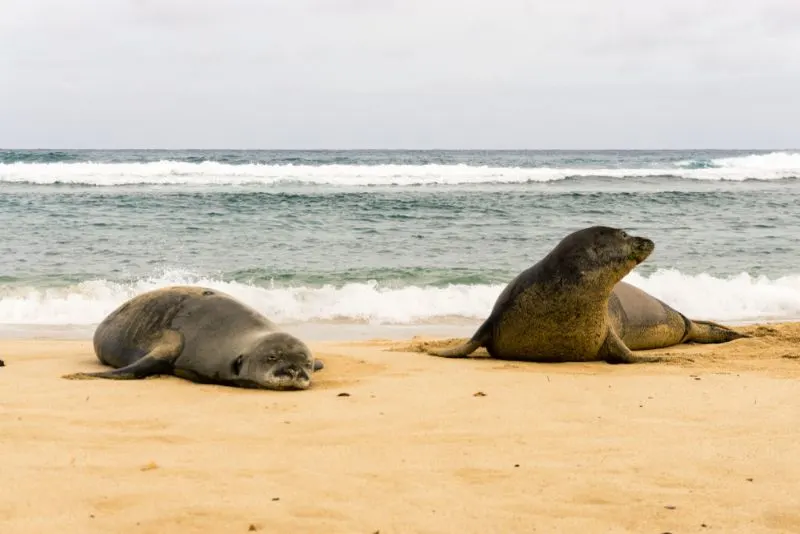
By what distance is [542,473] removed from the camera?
3773 mm

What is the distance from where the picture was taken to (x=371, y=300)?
11.1 meters

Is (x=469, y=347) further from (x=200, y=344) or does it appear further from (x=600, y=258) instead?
(x=200, y=344)

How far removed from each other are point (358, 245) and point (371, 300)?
221 inches

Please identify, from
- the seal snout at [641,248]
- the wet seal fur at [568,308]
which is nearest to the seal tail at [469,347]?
the wet seal fur at [568,308]

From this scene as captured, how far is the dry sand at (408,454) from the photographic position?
321cm

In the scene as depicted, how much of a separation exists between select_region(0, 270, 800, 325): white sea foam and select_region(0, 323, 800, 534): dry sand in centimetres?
395

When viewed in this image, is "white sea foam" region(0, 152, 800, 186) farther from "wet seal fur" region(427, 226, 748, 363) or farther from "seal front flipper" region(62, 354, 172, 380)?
"seal front flipper" region(62, 354, 172, 380)

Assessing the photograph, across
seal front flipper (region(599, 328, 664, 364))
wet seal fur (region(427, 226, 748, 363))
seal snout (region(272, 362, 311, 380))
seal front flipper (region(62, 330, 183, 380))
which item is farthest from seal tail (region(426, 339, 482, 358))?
seal front flipper (region(62, 330, 183, 380))

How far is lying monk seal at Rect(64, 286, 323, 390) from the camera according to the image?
603cm

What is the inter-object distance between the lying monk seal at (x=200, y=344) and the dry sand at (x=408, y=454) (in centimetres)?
20

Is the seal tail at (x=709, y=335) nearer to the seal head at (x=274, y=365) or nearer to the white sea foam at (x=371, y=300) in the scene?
the white sea foam at (x=371, y=300)

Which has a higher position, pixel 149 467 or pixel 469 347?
pixel 149 467

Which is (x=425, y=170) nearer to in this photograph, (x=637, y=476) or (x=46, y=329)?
(x=46, y=329)

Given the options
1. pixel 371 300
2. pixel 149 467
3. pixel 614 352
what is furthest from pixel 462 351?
pixel 149 467
